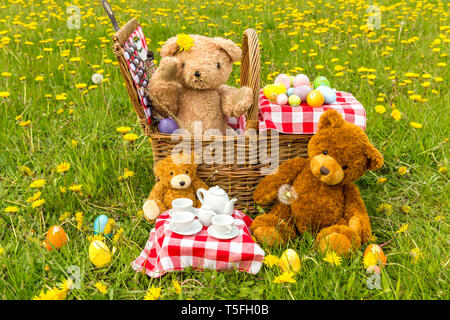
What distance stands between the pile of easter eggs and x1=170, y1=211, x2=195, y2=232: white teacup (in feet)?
2.11

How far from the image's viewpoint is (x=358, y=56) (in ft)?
11.3

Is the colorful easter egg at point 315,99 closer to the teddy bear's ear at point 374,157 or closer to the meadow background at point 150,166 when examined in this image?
the teddy bear's ear at point 374,157

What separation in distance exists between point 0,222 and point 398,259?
1.65 metres

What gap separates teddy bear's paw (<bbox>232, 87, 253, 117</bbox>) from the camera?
1765 mm

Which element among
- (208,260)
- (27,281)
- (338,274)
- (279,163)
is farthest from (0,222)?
(338,274)

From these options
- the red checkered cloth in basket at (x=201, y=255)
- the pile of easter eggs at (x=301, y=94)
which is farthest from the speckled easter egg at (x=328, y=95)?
the red checkered cloth in basket at (x=201, y=255)

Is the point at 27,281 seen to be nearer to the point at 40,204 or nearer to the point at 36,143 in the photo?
the point at 40,204

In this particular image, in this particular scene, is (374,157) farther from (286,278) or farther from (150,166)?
(150,166)

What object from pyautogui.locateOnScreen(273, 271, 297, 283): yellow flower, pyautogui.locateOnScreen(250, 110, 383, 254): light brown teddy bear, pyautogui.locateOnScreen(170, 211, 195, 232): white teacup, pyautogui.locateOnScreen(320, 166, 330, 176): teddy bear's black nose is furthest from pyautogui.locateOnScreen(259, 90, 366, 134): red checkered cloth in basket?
pyautogui.locateOnScreen(273, 271, 297, 283): yellow flower

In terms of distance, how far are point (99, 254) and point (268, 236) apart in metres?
0.65

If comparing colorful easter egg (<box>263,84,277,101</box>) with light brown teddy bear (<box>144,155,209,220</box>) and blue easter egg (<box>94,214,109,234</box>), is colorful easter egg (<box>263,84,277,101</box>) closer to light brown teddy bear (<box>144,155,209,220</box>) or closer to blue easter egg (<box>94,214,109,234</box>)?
light brown teddy bear (<box>144,155,209,220</box>)

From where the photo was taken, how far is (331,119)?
161cm

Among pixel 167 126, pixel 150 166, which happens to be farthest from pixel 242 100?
pixel 150 166

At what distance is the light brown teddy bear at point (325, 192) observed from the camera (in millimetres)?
1576
